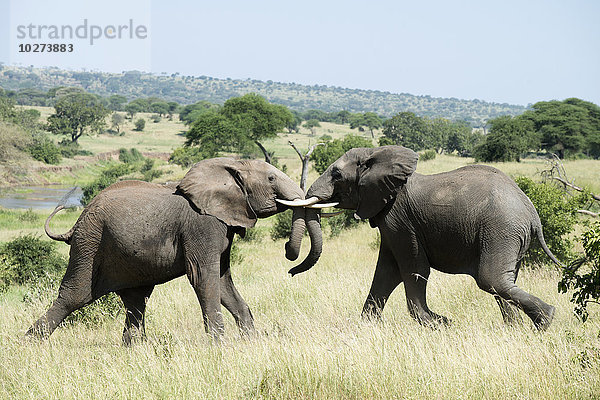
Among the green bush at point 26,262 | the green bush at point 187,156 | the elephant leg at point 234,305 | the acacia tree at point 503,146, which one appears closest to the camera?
the elephant leg at point 234,305

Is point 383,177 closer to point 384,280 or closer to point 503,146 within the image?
point 384,280

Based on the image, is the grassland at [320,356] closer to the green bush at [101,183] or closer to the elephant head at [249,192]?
the elephant head at [249,192]

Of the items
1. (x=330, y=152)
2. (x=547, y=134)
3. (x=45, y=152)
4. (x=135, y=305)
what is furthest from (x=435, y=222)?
(x=547, y=134)

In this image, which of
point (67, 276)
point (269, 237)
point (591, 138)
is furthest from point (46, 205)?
point (591, 138)

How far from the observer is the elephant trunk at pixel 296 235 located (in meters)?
7.30

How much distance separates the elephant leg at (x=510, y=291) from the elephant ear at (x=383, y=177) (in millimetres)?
1283

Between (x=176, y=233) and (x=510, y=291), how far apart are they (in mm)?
3521

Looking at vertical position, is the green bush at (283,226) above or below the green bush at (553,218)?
below

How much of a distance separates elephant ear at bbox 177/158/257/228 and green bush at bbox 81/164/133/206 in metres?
28.8

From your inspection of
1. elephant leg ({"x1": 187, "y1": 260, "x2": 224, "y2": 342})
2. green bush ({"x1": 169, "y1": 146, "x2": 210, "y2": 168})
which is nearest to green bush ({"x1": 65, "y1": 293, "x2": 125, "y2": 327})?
elephant leg ({"x1": 187, "y1": 260, "x2": 224, "y2": 342})

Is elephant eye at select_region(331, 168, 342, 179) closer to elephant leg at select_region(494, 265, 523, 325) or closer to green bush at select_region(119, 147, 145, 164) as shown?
elephant leg at select_region(494, 265, 523, 325)

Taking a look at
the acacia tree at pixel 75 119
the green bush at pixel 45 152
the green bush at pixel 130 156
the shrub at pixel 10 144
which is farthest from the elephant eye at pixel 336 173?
the acacia tree at pixel 75 119

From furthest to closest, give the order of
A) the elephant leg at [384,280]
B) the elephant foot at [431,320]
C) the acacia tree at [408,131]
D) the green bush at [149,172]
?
the acacia tree at [408,131] → the green bush at [149,172] → the elephant leg at [384,280] → the elephant foot at [431,320]

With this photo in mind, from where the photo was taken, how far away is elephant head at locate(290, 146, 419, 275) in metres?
7.59
